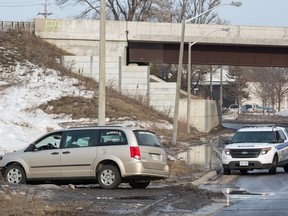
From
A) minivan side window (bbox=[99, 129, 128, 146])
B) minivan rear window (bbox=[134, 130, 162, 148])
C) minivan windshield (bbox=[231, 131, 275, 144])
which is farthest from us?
minivan windshield (bbox=[231, 131, 275, 144])

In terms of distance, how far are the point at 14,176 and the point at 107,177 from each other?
8.21 ft

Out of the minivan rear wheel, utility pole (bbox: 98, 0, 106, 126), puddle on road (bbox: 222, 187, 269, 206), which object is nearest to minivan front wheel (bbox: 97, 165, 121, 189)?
the minivan rear wheel

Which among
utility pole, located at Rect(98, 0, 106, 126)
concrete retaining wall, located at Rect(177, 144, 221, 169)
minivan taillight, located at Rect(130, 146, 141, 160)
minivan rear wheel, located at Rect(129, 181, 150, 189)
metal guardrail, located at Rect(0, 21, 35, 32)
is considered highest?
metal guardrail, located at Rect(0, 21, 35, 32)

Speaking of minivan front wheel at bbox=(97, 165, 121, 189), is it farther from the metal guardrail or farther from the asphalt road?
the metal guardrail

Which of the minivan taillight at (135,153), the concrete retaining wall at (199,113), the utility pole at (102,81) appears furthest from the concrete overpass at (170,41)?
the minivan taillight at (135,153)

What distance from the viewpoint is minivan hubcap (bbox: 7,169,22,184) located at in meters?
18.2

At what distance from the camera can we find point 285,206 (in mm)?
14422

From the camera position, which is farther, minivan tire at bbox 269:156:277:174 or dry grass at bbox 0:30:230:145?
dry grass at bbox 0:30:230:145

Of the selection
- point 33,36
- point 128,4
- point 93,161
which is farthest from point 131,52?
point 93,161

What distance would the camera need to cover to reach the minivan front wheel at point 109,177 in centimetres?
1750

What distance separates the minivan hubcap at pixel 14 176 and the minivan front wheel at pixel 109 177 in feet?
7.11

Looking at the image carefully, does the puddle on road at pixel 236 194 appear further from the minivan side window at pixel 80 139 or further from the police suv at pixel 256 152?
the police suv at pixel 256 152

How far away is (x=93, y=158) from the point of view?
17656 millimetres

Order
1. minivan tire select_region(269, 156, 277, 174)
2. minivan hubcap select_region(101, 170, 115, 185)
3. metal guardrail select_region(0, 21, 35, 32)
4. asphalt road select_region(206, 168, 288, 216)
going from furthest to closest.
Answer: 1. metal guardrail select_region(0, 21, 35, 32)
2. minivan tire select_region(269, 156, 277, 174)
3. minivan hubcap select_region(101, 170, 115, 185)
4. asphalt road select_region(206, 168, 288, 216)
